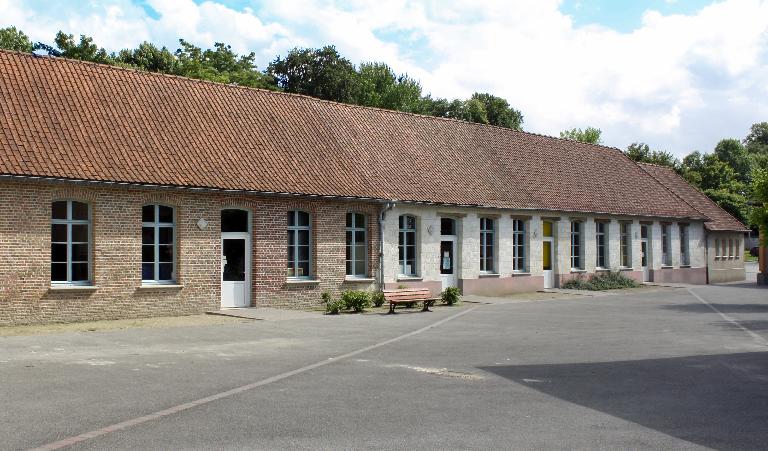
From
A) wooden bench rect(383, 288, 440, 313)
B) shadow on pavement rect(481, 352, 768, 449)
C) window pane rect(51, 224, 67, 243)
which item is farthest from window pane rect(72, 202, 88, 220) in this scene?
shadow on pavement rect(481, 352, 768, 449)

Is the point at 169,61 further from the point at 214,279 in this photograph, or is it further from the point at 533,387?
the point at 533,387

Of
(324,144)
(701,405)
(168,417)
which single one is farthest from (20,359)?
(324,144)

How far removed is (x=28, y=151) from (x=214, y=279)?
18.4ft

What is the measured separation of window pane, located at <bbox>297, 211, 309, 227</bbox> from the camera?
23.7 metres

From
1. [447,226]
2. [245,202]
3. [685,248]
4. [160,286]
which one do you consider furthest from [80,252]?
[685,248]

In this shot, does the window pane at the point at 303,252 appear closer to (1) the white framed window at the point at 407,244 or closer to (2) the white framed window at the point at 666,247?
(1) the white framed window at the point at 407,244

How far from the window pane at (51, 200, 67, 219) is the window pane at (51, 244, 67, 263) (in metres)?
0.67

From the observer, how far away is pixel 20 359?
489 inches

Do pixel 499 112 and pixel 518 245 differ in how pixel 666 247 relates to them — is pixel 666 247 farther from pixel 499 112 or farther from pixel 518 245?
pixel 499 112

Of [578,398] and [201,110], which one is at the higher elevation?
[201,110]

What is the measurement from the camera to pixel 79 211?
19344 mm

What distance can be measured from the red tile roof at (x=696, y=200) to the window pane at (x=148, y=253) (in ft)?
94.1

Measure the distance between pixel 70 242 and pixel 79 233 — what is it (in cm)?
31

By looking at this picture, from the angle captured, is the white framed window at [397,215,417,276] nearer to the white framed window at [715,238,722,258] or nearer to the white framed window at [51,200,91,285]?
the white framed window at [51,200,91,285]
